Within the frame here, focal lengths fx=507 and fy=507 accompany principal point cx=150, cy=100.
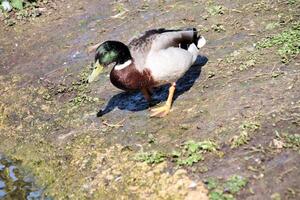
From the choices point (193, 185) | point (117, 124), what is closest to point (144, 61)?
point (117, 124)

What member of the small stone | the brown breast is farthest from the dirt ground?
the brown breast

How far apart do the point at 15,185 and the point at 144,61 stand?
193 cm

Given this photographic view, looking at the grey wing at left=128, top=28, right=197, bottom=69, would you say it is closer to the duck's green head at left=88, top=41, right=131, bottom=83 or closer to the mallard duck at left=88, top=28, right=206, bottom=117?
the mallard duck at left=88, top=28, right=206, bottom=117

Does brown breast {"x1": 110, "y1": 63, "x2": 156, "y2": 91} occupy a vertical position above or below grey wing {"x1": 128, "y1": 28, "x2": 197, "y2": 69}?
below

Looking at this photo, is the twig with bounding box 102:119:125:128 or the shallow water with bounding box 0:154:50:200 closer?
the shallow water with bounding box 0:154:50:200

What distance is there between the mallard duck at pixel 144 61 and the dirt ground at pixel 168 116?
0.50m

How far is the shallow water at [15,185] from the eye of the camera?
5.26 metres

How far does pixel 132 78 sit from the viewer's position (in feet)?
18.0

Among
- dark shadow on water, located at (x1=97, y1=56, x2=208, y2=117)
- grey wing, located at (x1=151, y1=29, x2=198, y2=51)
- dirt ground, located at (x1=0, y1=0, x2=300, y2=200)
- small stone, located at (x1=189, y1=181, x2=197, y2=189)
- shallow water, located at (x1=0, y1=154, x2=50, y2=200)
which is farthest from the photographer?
dark shadow on water, located at (x1=97, y1=56, x2=208, y2=117)

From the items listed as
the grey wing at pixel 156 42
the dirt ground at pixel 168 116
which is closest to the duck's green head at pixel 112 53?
the grey wing at pixel 156 42

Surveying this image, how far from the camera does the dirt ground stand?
4613 millimetres

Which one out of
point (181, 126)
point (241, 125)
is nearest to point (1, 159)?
point (181, 126)

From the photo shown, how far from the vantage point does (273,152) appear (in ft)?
15.1

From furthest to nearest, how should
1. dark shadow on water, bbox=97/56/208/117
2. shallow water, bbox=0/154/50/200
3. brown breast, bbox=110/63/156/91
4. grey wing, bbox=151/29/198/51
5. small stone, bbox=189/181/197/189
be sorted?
dark shadow on water, bbox=97/56/208/117, grey wing, bbox=151/29/198/51, brown breast, bbox=110/63/156/91, shallow water, bbox=0/154/50/200, small stone, bbox=189/181/197/189
